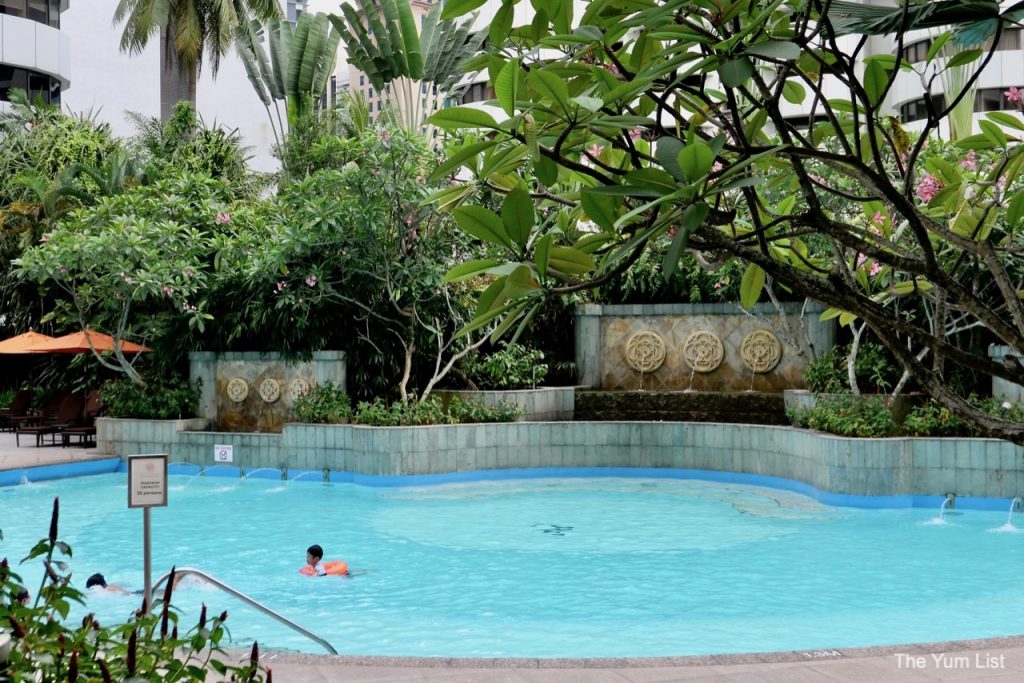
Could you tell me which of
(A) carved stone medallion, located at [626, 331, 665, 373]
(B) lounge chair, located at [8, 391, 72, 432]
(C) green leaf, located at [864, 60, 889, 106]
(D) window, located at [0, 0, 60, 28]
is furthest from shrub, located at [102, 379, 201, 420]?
(D) window, located at [0, 0, 60, 28]

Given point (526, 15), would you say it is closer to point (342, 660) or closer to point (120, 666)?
point (342, 660)

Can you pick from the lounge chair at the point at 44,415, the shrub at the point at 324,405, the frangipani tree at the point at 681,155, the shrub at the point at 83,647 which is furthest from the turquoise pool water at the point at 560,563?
the frangipani tree at the point at 681,155

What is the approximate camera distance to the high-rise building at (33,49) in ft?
98.4

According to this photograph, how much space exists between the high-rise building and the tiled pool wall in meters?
18.2

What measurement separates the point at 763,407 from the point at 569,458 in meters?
3.23

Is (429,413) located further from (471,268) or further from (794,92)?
(471,268)

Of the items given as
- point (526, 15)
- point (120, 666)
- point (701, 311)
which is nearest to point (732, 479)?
point (701, 311)

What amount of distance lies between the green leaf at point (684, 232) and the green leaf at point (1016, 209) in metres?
0.81

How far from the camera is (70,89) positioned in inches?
1423

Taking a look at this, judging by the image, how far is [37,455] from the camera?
53.4 feet

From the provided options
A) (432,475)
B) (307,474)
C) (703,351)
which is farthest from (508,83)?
(703,351)

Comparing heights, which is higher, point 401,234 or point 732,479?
point 401,234

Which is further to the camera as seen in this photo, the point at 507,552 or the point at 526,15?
the point at 526,15

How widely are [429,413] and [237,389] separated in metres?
3.79
